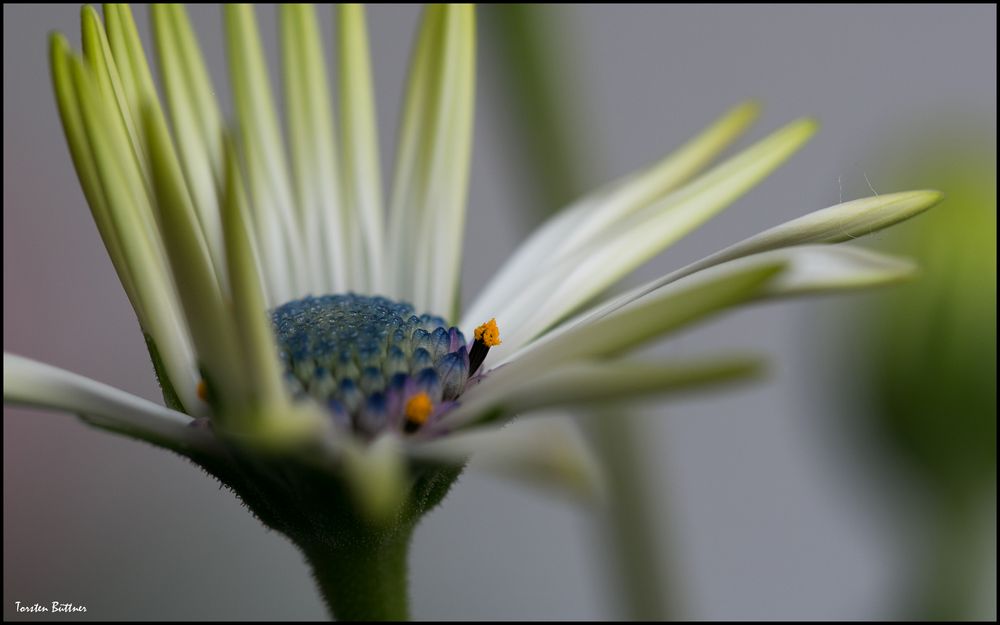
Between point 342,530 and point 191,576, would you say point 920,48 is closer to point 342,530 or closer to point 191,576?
point 191,576

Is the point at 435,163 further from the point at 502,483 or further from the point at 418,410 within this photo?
the point at 502,483

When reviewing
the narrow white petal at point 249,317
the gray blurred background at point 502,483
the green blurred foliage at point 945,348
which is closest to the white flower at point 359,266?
the narrow white petal at point 249,317

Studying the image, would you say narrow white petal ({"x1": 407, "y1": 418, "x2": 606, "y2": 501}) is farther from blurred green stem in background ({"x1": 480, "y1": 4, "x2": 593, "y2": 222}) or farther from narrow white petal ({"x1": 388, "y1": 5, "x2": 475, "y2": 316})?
blurred green stem in background ({"x1": 480, "y1": 4, "x2": 593, "y2": 222})

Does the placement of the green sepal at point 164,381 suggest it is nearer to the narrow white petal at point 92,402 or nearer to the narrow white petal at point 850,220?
the narrow white petal at point 92,402

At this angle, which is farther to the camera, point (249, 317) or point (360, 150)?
point (360, 150)

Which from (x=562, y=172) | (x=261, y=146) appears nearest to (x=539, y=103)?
(x=562, y=172)

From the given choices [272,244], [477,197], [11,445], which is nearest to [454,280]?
[272,244]
